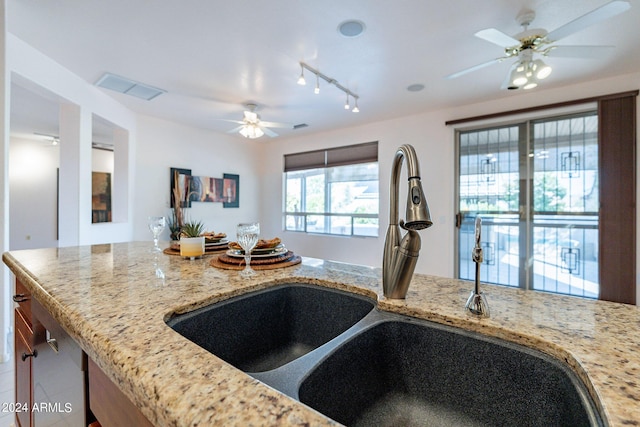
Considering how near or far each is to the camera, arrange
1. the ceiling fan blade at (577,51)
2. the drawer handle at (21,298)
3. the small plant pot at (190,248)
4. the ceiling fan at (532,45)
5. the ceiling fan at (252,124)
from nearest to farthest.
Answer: the drawer handle at (21,298), the small plant pot at (190,248), the ceiling fan at (532,45), the ceiling fan blade at (577,51), the ceiling fan at (252,124)

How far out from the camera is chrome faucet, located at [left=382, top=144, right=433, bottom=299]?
0.69 m

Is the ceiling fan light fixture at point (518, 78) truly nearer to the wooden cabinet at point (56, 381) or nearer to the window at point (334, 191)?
the window at point (334, 191)

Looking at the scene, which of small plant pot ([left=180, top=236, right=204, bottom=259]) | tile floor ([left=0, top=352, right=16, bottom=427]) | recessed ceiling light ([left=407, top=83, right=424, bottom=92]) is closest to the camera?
small plant pot ([left=180, top=236, right=204, bottom=259])

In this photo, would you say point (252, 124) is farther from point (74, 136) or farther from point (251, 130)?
point (74, 136)

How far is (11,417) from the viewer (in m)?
1.67

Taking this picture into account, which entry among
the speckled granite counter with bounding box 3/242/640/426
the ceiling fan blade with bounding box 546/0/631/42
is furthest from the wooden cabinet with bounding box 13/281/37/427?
the ceiling fan blade with bounding box 546/0/631/42

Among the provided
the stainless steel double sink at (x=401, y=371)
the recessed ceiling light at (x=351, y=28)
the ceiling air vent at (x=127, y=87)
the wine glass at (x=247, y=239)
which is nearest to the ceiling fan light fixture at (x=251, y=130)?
the ceiling air vent at (x=127, y=87)

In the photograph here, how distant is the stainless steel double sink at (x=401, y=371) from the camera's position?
0.54 metres

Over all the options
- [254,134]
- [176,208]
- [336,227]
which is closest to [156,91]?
[254,134]

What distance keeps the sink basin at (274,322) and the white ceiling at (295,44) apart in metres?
1.89

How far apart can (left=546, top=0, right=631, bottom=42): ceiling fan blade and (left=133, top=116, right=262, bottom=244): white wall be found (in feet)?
15.4

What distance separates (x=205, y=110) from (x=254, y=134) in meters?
0.87

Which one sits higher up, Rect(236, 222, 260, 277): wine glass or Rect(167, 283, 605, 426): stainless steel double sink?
Rect(236, 222, 260, 277): wine glass

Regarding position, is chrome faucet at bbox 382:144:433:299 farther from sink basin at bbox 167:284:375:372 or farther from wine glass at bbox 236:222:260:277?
wine glass at bbox 236:222:260:277
